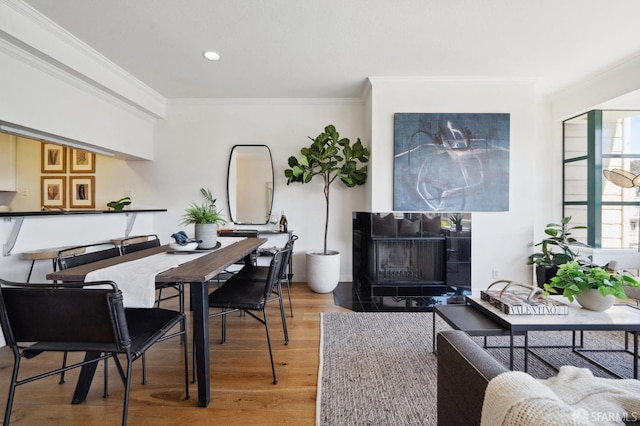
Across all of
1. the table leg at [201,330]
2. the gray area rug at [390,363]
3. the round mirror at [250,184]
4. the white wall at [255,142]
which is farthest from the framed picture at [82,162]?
the gray area rug at [390,363]

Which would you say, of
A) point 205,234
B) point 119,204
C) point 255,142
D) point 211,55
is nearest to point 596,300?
point 205,234

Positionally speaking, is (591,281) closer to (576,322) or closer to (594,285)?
(594,285)

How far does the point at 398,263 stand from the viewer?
349 cm

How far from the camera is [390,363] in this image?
6.34ft

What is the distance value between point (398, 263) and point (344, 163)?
4.78 feet

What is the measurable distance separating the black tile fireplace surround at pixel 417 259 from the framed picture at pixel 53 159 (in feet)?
14.6

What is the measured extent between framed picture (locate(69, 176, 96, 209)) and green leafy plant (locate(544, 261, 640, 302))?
5.41 meters

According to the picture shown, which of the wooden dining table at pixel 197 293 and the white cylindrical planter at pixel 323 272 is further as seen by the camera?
the white cylindrical planter at pixel 323 272

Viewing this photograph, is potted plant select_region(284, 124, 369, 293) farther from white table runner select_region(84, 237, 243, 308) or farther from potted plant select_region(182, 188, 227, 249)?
white table runner select_region(84, 237, 243, 308)

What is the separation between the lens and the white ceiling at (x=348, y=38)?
2.20 metres

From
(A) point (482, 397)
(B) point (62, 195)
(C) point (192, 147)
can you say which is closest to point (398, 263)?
(A) point (482, 397)

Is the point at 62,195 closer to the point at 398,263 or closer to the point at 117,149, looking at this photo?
the point at 117,149

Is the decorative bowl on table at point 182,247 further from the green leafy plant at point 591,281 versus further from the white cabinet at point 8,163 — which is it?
the white cabinet at point 8,163

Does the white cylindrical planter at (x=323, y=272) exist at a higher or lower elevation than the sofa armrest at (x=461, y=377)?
lower
